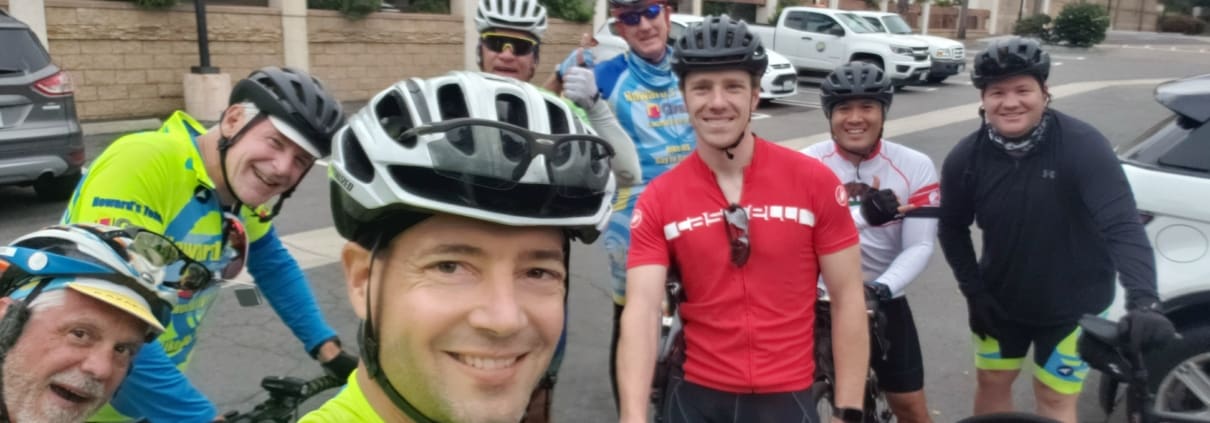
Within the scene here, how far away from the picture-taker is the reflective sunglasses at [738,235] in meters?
2.76

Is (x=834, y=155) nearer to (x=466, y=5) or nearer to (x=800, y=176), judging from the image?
(x=800, y=176)

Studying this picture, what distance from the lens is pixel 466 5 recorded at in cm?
2008

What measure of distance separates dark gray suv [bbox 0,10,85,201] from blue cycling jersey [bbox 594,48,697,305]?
6.30 m

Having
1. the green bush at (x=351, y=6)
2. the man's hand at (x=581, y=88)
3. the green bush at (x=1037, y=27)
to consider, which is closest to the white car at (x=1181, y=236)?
the man's hand at (x=581, y=88)

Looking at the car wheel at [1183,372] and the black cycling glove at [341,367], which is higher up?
the black cycling glove at [341,367]

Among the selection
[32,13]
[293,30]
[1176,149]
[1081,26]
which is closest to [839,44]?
[293,30]

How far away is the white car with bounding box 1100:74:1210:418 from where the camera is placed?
4352mm

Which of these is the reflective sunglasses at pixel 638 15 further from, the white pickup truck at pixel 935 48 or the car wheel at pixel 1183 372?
the white pickup truck at pixel 935 48

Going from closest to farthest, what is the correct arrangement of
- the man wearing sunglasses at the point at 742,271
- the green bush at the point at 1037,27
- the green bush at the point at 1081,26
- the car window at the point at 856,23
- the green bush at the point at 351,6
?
the man wearing sunglasses at the point at 742,271 < the green bush at the point at 351,6 < the car window at the point at 856,23 < the green bush at the point at 1081,26 < the green bush at the point at 1037,27

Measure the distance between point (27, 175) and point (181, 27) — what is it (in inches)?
302

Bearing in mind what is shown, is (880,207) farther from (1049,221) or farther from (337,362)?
(337,362)

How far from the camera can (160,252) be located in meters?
2.16

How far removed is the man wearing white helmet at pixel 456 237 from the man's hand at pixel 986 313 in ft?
8.42

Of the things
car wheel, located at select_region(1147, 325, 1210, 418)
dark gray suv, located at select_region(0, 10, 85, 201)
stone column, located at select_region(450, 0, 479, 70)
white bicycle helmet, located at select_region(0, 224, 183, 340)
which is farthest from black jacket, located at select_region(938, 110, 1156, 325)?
stone column, located at select_region(450, 0, 479, 70)
